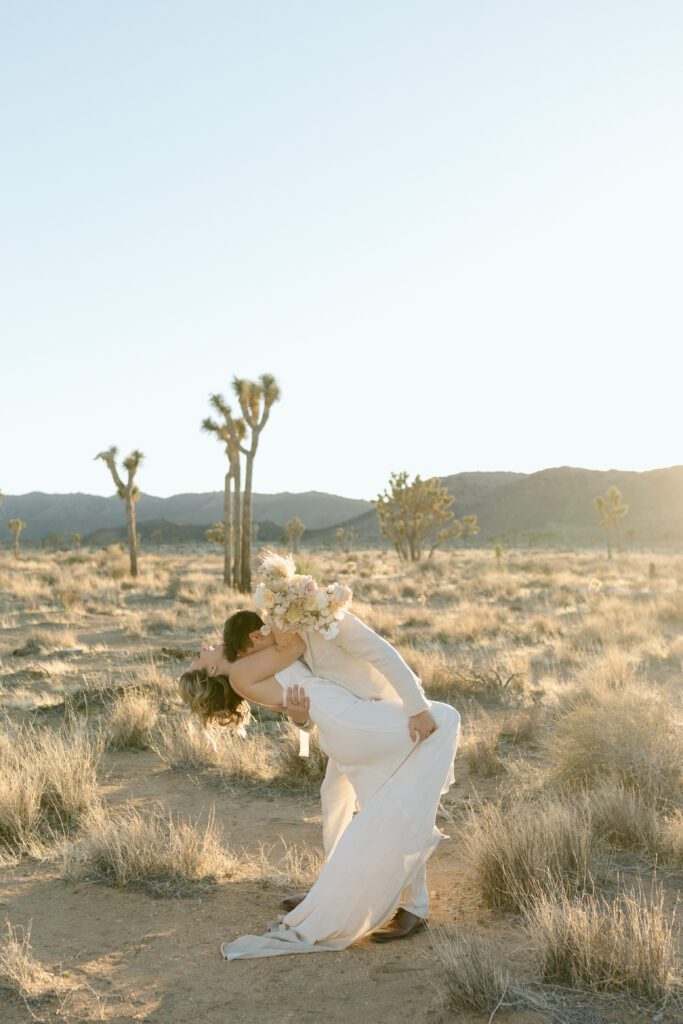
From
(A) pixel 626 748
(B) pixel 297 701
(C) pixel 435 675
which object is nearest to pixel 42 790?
(B) pixel 297 701

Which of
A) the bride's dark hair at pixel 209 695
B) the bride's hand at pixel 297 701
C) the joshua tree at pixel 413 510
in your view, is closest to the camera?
the bride's hand at pixel 297 701

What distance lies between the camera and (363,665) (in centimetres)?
450

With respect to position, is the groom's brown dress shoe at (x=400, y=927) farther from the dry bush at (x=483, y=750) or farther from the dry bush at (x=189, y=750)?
the dry bush at (x=189, y=750)

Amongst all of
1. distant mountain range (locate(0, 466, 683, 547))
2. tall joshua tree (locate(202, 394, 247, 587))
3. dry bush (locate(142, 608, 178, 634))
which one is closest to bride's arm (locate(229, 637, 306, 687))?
dry bush (locate(142, 608, 178, 634))

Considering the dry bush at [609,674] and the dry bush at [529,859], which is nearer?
→ the dry bush at [529,859]

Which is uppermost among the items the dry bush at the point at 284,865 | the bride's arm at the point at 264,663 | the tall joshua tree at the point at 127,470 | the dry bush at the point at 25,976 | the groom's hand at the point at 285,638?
the tall joshua tree at the point at 127,470

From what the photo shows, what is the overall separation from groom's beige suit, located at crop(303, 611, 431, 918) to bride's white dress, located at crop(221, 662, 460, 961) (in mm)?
86

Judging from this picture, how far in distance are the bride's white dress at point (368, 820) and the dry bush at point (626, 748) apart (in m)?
2.36

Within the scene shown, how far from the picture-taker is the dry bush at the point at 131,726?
8859mm

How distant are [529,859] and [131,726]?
17.1 ft

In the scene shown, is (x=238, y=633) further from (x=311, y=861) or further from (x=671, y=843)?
(x=671, y=843)

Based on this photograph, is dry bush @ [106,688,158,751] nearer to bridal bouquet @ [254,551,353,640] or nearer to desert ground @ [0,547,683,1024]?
desert ground @ [0,547,683,1024]

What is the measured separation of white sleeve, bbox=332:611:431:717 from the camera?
421 cm

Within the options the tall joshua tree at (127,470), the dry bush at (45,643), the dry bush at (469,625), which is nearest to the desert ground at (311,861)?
the dry bush at (45,643)
